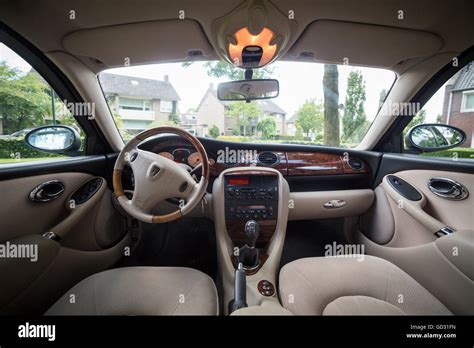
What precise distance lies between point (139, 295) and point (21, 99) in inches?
57.0

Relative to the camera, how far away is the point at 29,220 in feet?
3.79

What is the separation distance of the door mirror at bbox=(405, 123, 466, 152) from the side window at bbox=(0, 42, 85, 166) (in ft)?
9.09

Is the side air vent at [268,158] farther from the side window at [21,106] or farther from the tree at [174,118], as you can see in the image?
the side window at [21,106]

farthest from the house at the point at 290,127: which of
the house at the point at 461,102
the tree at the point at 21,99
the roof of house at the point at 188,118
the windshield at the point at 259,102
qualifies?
the tree at the point at 21,99

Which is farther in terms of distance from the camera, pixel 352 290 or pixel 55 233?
pixel 55 233

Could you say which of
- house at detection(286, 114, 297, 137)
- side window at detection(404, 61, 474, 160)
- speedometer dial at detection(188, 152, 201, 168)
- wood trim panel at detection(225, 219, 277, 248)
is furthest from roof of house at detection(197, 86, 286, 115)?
side window at detection(404, 61, 474, 160)

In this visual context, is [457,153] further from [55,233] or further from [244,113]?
[55,233]

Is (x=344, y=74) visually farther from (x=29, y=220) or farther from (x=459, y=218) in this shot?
(x=29, y=220)

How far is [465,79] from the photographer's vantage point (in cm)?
151

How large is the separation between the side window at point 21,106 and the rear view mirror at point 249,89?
3.95 ft

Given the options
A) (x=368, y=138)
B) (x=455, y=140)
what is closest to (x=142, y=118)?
(x=368, y=138)

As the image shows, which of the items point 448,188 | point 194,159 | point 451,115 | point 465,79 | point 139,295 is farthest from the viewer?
point 194,159

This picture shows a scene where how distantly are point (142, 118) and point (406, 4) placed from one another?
1979mm

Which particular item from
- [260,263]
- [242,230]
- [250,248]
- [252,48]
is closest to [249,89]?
[252,48]
